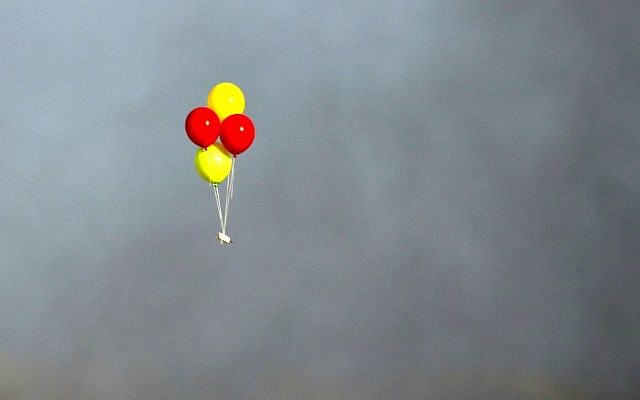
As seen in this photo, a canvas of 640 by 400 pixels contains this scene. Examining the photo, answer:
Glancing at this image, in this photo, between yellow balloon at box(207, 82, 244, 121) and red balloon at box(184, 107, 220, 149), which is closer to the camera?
red balloon at box(184, 107, 220, 149)

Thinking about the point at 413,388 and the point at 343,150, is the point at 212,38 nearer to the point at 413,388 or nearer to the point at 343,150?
the point at 343,150

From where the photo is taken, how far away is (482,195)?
21.3 feet

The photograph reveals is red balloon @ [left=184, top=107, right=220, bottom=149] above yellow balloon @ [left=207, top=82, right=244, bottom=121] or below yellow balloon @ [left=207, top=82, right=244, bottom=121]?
below

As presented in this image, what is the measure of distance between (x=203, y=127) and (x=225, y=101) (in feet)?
0.71

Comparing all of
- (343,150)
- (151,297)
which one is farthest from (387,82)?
(151,297)

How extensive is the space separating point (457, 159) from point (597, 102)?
0.94 metres

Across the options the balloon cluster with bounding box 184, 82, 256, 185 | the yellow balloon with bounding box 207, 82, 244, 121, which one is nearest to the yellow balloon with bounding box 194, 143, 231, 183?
the balloon cluster with bounding box 184, 82, 256, 185

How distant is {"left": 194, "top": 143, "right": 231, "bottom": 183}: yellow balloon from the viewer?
4664 millimetres

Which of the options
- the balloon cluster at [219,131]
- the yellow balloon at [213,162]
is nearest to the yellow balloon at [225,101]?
the balloon cluster at [219,131]

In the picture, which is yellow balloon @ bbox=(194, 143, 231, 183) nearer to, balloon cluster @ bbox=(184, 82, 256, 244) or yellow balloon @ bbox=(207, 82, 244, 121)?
balloon cluster @ bbox=(184, 82, 256, 244)

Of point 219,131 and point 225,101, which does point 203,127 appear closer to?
point 219,131

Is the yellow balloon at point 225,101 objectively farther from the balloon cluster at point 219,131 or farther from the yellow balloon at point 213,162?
the yellow balloon at point 213,162

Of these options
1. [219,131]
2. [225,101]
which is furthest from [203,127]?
[225,101]

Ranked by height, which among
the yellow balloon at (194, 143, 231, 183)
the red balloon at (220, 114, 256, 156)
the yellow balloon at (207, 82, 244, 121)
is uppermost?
the yellow balloon at (207, 82, 244, 121)
